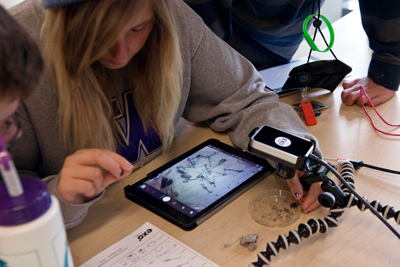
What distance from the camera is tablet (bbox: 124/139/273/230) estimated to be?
710 millimetres

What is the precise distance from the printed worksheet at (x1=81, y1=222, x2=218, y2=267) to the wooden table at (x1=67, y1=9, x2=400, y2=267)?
15 millimetres

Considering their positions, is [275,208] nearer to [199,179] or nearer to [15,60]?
[199,179]

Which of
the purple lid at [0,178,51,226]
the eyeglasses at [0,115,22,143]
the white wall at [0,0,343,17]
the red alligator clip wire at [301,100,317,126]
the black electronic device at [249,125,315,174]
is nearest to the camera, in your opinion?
the purple lid at [0,178,51,226]

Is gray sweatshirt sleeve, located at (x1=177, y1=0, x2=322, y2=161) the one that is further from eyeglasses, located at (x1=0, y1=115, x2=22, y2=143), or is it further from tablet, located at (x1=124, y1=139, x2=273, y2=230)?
eyeglasses, located at (x1=0, y1=115, x2=22, y2=143)

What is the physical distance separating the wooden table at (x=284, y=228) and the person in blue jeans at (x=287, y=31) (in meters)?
0.26

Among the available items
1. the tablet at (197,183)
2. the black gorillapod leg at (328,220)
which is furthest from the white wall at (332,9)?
the black gorillapod leg at (328,220)

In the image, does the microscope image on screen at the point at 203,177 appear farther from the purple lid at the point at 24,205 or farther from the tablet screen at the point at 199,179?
the purple lid at the point at 24,205

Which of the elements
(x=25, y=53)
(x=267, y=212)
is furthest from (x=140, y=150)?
(x=25, y=53)

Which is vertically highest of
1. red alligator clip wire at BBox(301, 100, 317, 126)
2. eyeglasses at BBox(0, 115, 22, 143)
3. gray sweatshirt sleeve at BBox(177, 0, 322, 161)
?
eyeglasses at BBox(0, 115, 22, 143)

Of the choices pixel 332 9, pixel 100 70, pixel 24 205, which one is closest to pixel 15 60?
pixel 24 205

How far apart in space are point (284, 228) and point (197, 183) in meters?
0.20

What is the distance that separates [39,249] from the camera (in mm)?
389

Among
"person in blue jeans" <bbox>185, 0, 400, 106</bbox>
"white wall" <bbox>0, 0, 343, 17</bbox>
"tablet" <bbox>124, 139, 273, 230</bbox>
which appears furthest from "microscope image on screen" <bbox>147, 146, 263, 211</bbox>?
"white wall" <bbox>0, 0, 343, 17</bbox>

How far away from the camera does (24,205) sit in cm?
37
